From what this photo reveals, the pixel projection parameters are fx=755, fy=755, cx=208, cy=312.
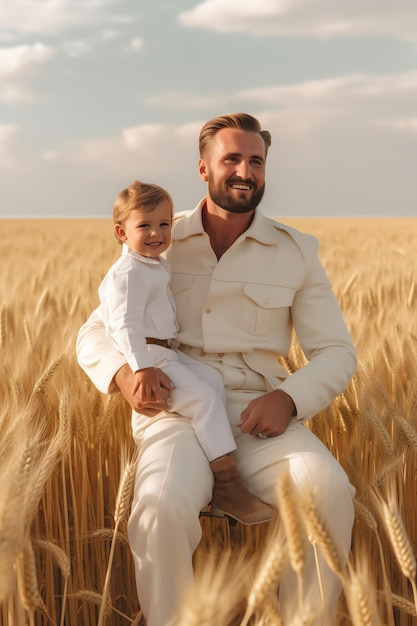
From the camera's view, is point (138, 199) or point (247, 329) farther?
point (247, 329)

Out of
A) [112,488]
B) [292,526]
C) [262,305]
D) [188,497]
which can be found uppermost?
[262,305]

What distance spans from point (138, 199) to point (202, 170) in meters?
0.38

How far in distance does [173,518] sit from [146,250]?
72 cm

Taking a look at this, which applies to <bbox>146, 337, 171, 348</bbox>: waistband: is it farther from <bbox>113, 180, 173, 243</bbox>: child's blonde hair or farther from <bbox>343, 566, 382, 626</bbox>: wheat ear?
<bbox>343, 566, 382, 626</bbox>: wheat ear

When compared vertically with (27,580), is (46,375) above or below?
above

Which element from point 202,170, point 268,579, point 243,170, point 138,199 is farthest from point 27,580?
point 202,170

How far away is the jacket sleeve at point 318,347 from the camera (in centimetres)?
196

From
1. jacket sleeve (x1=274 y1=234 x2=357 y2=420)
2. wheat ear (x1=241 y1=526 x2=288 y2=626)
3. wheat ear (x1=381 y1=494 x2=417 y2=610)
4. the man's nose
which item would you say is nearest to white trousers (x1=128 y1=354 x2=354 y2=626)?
jacket sleeve (x1=274 y1=234 x2=357 y2=420)

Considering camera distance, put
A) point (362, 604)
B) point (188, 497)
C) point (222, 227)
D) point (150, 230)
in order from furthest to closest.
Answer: point (222, 227), point (150, 230), point (188, 497), point (362, 604)

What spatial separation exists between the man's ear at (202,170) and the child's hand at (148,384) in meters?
0.66

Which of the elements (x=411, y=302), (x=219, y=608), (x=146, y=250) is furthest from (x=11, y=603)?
(x=411, y=302)

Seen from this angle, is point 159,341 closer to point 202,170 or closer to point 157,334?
point 157,334

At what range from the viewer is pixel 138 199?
6.34 ft

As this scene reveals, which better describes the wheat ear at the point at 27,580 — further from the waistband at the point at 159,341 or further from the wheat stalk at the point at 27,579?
the waistband at the point at 159,341
